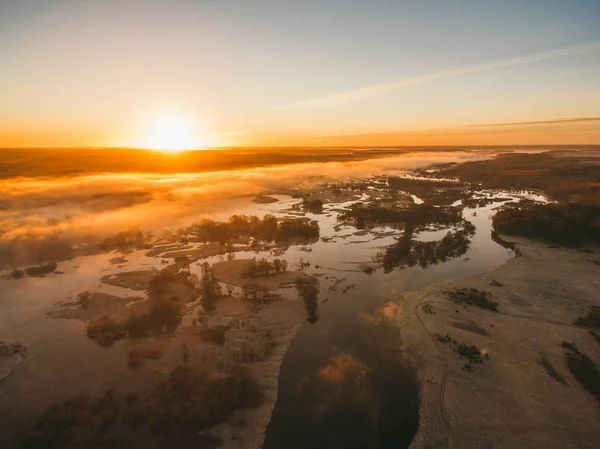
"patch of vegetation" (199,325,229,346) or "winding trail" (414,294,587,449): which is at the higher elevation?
"patch of vegetation" (199,325,229,346)

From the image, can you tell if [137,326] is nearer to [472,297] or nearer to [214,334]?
[214,334]

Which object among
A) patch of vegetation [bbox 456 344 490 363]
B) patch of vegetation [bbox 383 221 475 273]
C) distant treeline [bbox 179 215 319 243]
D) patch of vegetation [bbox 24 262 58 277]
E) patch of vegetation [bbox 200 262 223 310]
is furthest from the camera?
distant treeline [bbox 179 215 319 243]

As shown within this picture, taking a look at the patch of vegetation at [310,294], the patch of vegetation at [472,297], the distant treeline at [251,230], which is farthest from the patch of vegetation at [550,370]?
the distant treeline at [251,230]

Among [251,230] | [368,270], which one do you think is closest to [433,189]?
[251,230]

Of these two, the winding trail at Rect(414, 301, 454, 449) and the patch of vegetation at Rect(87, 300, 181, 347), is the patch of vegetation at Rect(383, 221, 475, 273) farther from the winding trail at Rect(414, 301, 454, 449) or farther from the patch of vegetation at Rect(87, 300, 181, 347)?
the patch of vegetation at Rect(87, 300, 181, 347)

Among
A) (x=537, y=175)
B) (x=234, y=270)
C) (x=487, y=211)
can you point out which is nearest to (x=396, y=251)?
(x=234, y=270)

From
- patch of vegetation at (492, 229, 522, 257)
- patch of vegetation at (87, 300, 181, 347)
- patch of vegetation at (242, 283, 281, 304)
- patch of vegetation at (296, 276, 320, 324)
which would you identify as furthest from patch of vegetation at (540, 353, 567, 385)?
patch of vegetation at (87, 300, 181, 347)

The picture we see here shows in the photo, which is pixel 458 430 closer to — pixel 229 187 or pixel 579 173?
pixel 229 187
